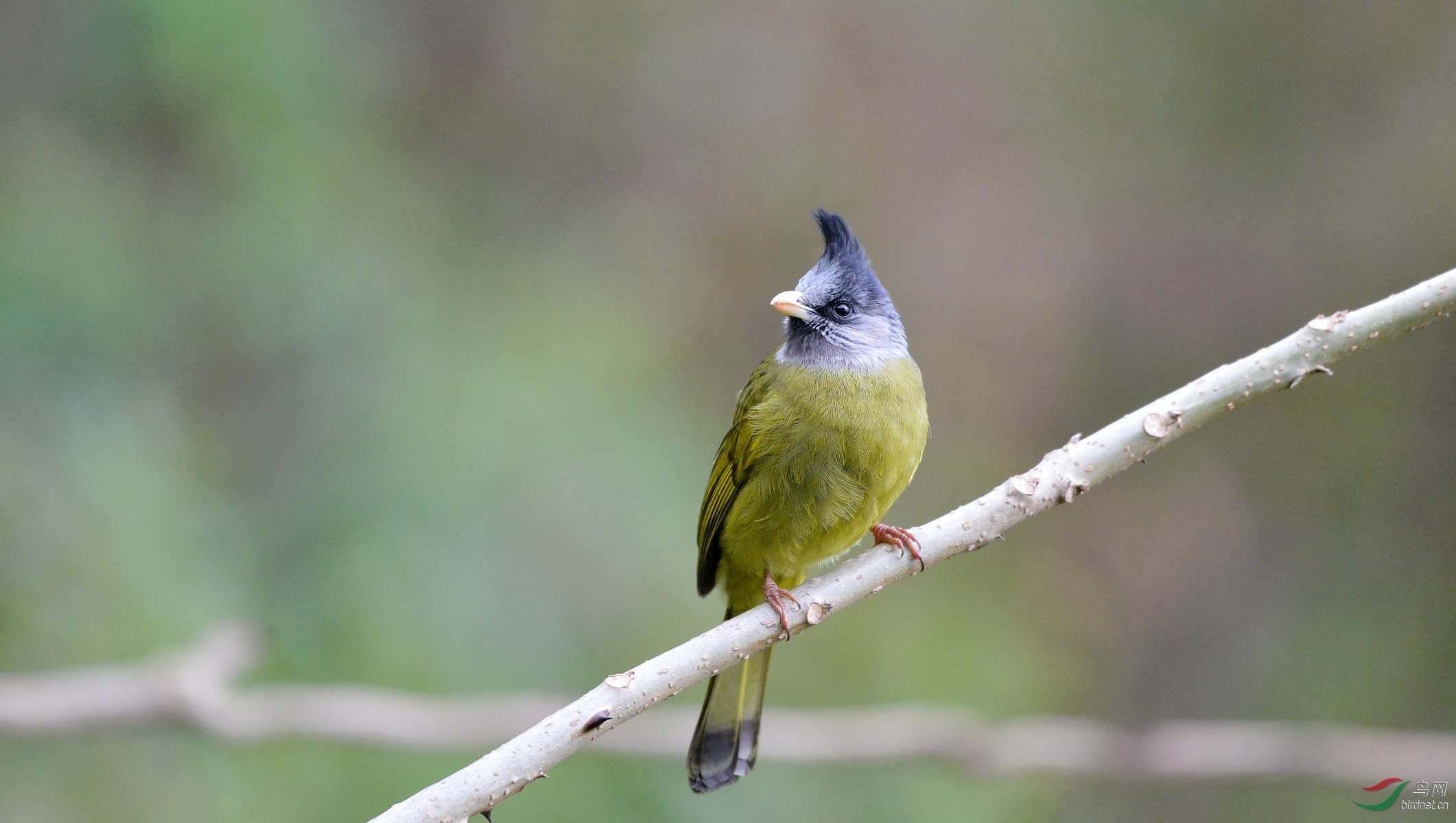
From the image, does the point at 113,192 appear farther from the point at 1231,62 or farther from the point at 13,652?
the point at 1231,62

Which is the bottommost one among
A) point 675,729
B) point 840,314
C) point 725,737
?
point 725,737

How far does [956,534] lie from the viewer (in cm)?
291

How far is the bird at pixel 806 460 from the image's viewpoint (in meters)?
3.40

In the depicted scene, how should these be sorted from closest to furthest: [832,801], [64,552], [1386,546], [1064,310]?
[64,552], [832,801], [1386,546], [1064,310]

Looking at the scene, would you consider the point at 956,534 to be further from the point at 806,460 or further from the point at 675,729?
the point at 675,729

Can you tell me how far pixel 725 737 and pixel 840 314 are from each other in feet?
4.49

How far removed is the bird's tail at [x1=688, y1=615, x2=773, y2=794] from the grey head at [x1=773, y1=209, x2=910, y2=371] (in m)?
0.94

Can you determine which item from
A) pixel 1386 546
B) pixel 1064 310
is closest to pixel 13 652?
pixel 1064 310

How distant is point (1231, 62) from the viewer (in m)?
6.97

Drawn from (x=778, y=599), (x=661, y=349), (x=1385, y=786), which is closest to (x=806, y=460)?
(x=778, y=599)

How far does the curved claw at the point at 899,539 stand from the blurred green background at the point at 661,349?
2014mm

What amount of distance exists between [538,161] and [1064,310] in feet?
10.9

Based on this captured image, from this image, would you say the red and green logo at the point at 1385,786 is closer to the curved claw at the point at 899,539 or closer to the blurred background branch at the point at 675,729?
the blurred background branch at the point at 675,729

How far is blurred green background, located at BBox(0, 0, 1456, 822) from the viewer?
5055 mm
